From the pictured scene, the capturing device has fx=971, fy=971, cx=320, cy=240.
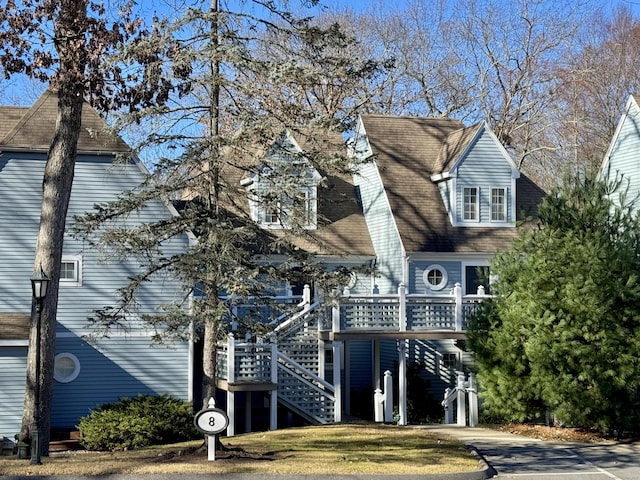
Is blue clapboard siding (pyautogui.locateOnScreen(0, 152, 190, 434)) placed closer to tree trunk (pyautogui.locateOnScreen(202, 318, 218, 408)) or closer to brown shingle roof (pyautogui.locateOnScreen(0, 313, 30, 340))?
brown shingle roof (pyautogui.locateOnScreen(0, 313, 30, 340))

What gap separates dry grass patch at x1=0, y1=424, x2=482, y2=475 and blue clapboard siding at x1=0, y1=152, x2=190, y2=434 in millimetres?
4085

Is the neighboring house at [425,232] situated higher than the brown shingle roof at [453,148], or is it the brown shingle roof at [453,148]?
the brown shingle roof at [453,148]

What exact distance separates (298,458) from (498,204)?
15703mm

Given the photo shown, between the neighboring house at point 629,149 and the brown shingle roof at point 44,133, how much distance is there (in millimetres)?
15178

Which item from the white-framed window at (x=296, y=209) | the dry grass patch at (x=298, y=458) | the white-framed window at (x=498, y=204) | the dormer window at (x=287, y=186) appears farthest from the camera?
the white-framed window at (x=498, y=204)

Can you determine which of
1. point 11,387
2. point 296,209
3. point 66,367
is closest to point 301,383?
point 66,367

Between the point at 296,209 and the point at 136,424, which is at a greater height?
the point at 296,209

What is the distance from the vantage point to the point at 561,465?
1733 cm

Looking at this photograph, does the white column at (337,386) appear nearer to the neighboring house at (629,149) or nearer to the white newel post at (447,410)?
the white newel post at (447,410)

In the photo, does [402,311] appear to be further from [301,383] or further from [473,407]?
[301,383]

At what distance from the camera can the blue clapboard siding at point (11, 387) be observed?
23.2 m

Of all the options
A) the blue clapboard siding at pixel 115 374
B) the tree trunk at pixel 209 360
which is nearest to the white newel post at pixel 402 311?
the blue clapboard siding at pixel 115 374

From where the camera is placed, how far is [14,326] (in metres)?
23.6

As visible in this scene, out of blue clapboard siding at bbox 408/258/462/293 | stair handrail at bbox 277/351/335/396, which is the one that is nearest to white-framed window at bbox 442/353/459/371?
blue clapboard siding at bbox 408/258/462/293
